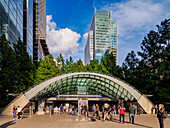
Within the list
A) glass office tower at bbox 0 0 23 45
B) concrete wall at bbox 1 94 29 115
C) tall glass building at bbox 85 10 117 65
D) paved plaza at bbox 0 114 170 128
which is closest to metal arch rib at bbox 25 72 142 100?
concrete wall at bbox 1 94 29 115

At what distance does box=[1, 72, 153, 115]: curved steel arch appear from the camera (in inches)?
958

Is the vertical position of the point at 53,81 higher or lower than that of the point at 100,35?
lower

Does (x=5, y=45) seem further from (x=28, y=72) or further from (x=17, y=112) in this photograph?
(x=17, y=112)

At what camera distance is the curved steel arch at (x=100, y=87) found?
2433 cm

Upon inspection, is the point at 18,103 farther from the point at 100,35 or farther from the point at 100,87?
the point at 100,35

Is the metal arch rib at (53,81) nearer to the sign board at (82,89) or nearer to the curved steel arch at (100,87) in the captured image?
the curved steel arch at (100,87)

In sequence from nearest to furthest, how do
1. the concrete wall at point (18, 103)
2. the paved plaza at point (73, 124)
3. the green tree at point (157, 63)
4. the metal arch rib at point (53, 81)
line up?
the paved plaza at point (73, 124)
the concrete wall at point (18, 103)
the metal arch rib at point (53, 81)
the green tree at point (157, 63)

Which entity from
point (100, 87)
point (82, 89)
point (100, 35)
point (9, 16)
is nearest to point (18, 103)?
point (82, 89)

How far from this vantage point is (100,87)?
33719mm

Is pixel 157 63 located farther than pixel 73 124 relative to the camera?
Yes

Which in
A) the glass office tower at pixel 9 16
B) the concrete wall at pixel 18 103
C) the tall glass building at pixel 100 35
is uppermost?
the tall glass building at pixel 100 35

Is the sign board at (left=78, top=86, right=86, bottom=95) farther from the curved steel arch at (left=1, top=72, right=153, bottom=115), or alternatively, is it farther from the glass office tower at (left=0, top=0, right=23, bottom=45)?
the glass office tower at (left=0, top=0, right=23, bottom=45)

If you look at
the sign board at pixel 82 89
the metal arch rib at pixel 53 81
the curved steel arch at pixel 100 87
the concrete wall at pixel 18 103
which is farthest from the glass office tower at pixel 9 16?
the sign board at pixel 82 89

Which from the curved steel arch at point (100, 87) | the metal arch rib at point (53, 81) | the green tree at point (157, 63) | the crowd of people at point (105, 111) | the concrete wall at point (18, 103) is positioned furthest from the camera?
the green tree at point (157, 63)
